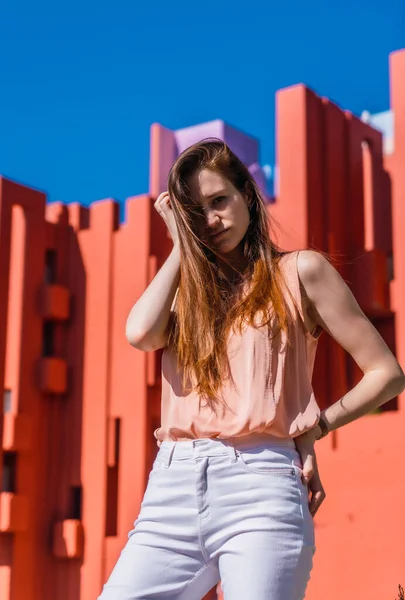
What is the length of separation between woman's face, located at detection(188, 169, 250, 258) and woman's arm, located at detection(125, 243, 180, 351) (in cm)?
7

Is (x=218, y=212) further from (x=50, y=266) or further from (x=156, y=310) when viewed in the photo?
(x=50, y=266)

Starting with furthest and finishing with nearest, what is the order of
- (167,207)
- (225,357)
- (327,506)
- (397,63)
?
1. (397,63)
2. (327,506)
3. (167,207)
4. (225,357)

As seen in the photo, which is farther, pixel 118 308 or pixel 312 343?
pixel 118 308

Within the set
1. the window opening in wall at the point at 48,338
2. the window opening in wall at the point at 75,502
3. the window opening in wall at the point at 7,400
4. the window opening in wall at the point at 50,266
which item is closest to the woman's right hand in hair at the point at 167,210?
the window opening in wall at the point at 7,400

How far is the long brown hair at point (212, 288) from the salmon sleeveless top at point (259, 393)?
0.06 feet

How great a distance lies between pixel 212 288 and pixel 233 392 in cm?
21

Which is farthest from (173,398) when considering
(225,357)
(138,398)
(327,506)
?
(138,398)

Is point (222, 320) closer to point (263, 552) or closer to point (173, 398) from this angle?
point (173, 398)

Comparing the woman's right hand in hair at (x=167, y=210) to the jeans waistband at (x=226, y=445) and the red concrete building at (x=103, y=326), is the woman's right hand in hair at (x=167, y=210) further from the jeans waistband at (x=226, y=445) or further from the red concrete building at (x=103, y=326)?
the red concrete building at (x=103, y=326)

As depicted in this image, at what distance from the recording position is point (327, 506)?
19.4ft

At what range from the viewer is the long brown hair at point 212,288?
1.59 meters

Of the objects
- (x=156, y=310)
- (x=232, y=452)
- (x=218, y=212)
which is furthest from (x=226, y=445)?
(x=218, y=212)

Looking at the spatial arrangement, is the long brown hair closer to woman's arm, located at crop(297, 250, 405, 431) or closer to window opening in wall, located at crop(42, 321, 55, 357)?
woman's arm, located at crop(297, 250, 405, 431)

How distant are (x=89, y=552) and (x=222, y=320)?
5.63 meters
